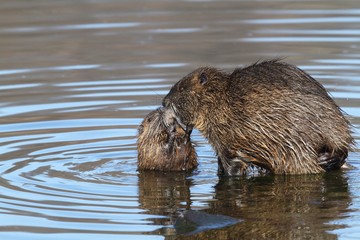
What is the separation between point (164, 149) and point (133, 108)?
2238 millimetres

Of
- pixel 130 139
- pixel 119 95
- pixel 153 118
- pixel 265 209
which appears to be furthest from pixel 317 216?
pixel 119 95

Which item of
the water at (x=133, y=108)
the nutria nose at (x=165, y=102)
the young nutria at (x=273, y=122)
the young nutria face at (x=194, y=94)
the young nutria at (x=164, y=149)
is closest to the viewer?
the water at (x=133, y=108)

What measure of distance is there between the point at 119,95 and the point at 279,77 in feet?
12.4

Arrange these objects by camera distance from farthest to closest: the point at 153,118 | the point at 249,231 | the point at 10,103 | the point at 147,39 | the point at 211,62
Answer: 1. the point at 147,39
2. the point at 211,62
3. the point at 10,103
4. the point at 153,118
5. the point at 249,231

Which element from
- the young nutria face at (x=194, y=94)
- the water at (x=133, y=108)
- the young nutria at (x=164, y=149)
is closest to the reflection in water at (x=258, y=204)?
the water at (x=133, y=108)

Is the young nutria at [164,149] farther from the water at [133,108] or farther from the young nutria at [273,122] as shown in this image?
the young nutria at [273,122]

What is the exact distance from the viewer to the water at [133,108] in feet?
24.3

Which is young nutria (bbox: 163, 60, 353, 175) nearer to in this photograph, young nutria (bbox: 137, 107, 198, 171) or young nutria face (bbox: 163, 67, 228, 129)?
young nutria face (bbox: 163, 67, 228, 129)

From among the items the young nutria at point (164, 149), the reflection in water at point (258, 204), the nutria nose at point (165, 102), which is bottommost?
the reflection in water at point (258, 204)

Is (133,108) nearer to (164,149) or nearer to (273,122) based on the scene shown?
(164,149)

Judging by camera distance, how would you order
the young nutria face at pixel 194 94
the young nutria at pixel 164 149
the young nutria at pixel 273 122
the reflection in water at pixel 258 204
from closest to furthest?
1. the reflection in water at pixel 258 204
2. the young nutria at pixel 273 122
3. the young nutria face at pixel 194 94
4. the young nutria at pixel 164 149

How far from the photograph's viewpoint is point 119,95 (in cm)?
1190

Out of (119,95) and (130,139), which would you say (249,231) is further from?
(119,95)

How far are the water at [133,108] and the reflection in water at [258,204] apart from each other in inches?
0.5
